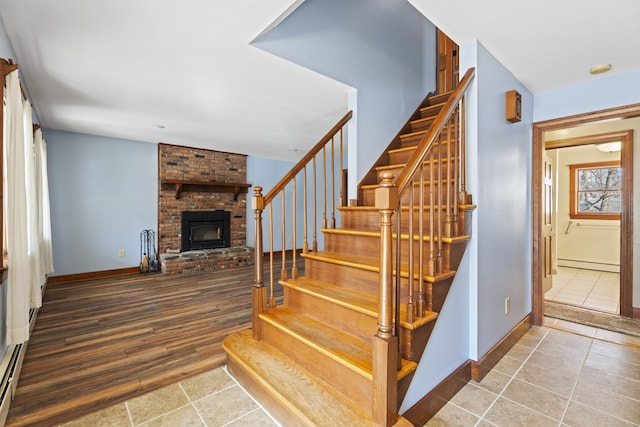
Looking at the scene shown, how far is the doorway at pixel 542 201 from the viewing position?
2.55m

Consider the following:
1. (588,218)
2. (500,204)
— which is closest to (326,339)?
(500,204)

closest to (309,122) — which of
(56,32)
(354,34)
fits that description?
(354,34)

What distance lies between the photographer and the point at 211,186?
591 cm

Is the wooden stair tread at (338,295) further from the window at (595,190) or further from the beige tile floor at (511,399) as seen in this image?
the window at (595,190)

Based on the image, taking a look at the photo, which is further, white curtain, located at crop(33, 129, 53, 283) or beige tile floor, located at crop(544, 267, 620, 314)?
beige tile floor, located at crop(544, 267, 620, 314)

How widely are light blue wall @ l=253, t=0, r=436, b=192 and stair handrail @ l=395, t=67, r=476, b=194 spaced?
3.39 feet

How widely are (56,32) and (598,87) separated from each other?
162 inches

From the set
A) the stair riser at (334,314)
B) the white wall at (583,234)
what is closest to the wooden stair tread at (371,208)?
the stair riser at (334,314)

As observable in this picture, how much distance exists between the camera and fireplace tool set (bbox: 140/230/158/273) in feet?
17.1

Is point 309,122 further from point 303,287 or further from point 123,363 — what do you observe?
point 123,363

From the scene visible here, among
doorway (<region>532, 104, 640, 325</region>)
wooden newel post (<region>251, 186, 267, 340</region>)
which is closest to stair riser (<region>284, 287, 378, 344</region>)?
wooden newel post (<region>251, 186, 267, 340</region>)

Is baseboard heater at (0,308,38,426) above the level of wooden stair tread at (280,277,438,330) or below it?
below

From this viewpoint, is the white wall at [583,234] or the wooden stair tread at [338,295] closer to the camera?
the wooden stair tread at [338,295]

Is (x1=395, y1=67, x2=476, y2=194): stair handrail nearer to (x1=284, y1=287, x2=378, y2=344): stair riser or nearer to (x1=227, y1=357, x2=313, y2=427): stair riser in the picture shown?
(x1=284, y1=287, x2=378, y2=344): stair riser
